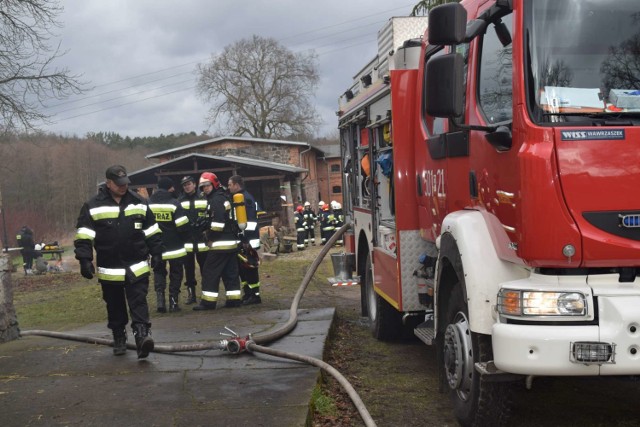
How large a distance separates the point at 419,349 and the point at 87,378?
10.6 feet

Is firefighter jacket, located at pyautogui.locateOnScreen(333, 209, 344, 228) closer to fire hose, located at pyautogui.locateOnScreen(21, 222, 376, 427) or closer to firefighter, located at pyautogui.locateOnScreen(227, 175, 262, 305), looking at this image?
firefighter, located at pyautogui.locateOnScreen(227, 175, 262, 305)

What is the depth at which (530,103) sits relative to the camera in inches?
147

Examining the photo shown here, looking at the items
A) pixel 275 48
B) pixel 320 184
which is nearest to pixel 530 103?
pixel 320 184

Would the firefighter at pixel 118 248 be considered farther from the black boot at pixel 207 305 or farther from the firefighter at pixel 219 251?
the black boot at pixel 207 305

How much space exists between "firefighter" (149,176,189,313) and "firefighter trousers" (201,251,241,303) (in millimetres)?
448

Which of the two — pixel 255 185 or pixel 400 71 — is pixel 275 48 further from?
pixel 400 71

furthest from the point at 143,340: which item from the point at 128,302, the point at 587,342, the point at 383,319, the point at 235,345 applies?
the point at 587,342

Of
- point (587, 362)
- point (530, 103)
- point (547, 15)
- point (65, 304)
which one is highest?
point (547, 15)

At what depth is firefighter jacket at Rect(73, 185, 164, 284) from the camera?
621 centimetres

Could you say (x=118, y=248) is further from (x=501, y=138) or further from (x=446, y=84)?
(x=501, y=138)

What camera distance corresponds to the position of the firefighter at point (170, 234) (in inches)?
387

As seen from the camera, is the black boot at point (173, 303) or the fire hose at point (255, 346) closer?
the fire hose at point (255, 346)

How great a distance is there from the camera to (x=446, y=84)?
12.9 ft

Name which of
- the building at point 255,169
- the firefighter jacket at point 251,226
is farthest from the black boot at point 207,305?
the building at point 255,169
